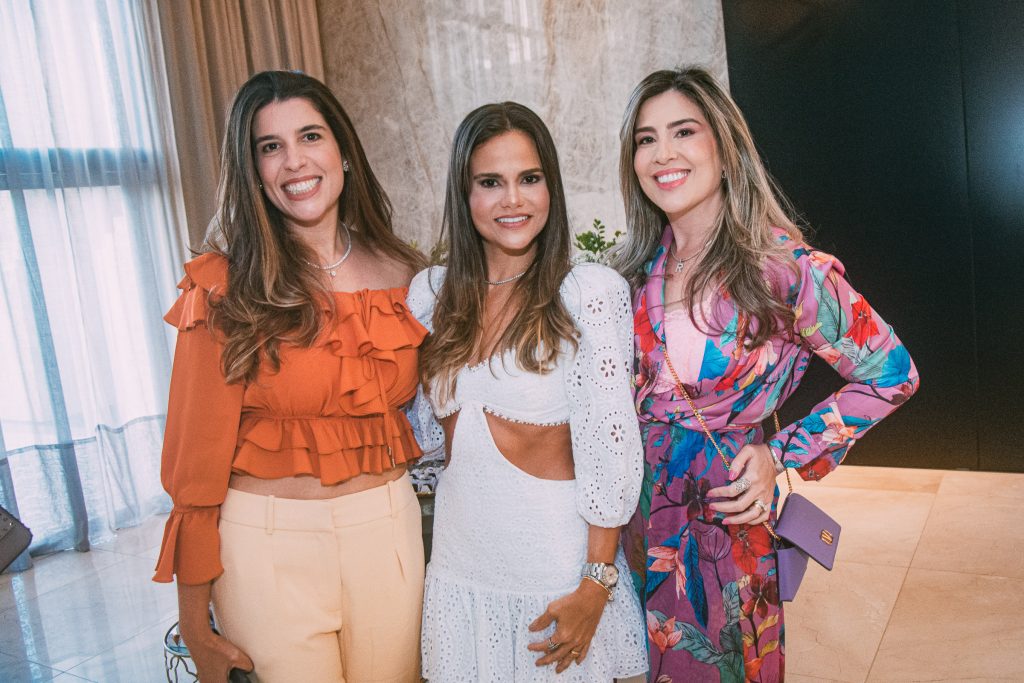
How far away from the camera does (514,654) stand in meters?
1.56

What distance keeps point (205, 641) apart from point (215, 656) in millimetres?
35

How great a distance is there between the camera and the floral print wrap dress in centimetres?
159

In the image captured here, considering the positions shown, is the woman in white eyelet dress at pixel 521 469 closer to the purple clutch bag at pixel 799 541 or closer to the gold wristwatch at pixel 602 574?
the gold wristwatch at pixel 602 574

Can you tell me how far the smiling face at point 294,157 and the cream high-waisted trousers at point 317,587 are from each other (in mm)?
606

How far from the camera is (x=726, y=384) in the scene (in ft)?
5.27

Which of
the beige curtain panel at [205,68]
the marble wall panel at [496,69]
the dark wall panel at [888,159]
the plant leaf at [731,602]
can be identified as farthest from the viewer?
the beige curtain panel at [205,68]

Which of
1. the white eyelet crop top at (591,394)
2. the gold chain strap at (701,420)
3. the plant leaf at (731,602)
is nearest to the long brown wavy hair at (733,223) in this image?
the gold chain strap at (701,420)

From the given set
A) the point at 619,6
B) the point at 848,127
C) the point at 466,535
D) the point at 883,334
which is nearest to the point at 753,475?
the point at 883,334

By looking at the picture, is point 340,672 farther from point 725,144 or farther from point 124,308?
point 124,308

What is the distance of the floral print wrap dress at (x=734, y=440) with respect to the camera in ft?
5.23

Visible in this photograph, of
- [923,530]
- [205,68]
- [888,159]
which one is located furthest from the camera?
[205,68]

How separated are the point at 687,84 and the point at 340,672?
53.8 inches

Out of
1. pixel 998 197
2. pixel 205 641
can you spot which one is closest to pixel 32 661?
pixel 205 641

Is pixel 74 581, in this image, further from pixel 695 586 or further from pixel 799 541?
pixel 799 541
